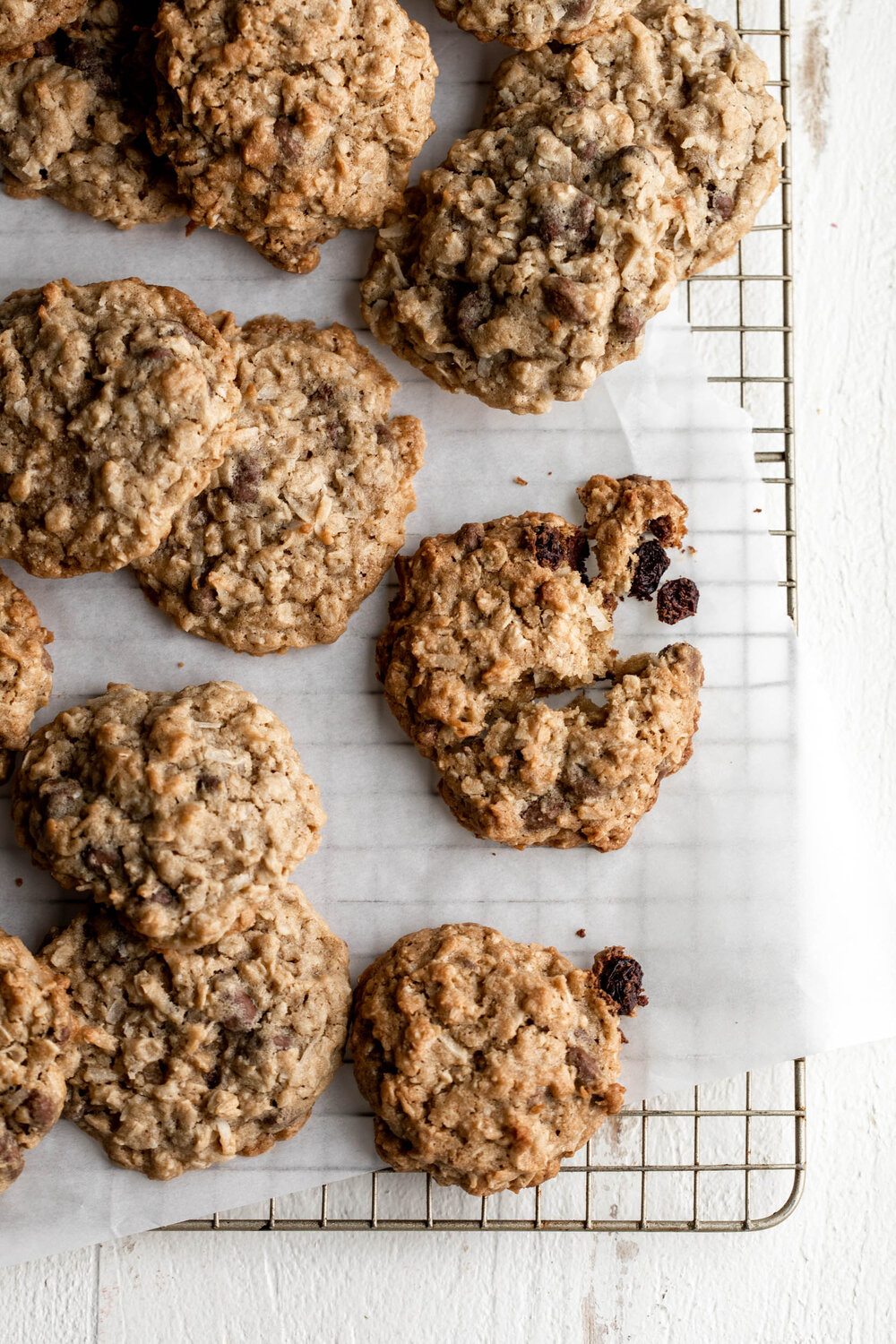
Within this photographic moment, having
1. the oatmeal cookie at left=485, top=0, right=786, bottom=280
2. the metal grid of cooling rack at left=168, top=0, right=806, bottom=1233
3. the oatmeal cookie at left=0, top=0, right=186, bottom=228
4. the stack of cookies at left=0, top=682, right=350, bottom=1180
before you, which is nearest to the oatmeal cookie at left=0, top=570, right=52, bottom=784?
the stack of cookies at left=0, top=682, right=350, bottom=1180

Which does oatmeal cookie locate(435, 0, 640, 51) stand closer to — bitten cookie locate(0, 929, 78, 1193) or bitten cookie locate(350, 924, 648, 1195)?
bitten cookie locate(350, 924, 648, 1195)

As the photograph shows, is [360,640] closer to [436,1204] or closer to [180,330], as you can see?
[180,330]

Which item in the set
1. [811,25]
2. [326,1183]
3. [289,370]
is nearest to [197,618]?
[289,370]

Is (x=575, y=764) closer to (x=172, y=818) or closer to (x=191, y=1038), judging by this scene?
(x=172, y=818)

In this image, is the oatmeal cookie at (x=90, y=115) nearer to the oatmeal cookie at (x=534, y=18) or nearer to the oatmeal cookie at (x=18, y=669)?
the oatmeal cookie at (x=534, y=18)


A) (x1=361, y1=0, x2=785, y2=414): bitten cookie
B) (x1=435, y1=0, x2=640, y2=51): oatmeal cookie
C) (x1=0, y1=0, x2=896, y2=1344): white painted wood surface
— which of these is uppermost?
(x1=435, y1=0, x2=640, y2=51): oatmeal cookie

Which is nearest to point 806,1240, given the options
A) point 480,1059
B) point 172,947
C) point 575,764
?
point 480,1059
